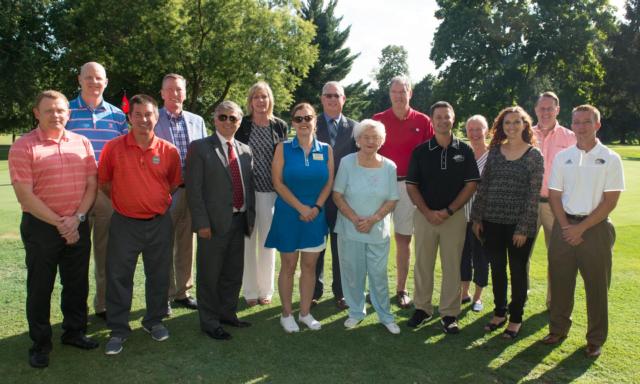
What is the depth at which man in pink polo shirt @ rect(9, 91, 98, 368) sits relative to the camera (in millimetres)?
3646

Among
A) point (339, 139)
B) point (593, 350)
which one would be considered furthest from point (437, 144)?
point (593, 350)

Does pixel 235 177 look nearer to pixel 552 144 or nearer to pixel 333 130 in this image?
pixel 333 130

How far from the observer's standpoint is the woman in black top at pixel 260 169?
198 inches

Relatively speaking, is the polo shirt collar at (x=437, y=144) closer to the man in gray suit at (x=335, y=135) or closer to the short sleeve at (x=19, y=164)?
the man in gray suit at (x=335, y=135)

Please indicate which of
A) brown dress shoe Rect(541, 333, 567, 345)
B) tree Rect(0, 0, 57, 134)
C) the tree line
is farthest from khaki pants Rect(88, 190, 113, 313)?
tree Rect(0, 0, 57, 134)

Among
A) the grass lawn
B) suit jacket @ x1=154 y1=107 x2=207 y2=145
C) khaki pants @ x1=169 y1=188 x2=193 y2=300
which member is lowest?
the grass lawn

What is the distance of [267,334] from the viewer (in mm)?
4438

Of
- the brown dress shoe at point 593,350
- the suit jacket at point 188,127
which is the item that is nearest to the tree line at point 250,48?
the suit jacket at point 188,127

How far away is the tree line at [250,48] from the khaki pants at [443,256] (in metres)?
23.1

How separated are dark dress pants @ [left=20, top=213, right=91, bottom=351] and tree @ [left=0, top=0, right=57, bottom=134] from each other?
2696cm

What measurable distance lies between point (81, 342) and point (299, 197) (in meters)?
2.22

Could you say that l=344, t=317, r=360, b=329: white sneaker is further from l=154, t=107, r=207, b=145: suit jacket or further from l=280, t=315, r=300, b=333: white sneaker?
l=154, t=107, r=207, b=145: suit jacket

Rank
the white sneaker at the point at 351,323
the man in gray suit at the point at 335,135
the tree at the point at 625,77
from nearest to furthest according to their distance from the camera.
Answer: the white sneaker at the point at 351,323 → the man in gray suit at the point at 335,135 → the tree at the point at 625,77

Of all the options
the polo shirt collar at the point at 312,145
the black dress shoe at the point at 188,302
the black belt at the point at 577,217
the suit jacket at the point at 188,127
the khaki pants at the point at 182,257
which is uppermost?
the suit jacket at the point at 188,127
